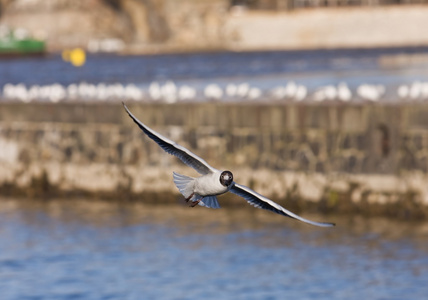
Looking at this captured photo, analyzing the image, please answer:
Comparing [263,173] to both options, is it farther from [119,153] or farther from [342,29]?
[342,29]

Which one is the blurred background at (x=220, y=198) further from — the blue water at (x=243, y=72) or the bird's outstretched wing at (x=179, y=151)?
the blue water at (x=243, y=72)

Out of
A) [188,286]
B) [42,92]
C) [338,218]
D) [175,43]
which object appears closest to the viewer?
[188,286]

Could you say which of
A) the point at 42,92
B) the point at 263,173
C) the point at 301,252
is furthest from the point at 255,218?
the point at 42,92

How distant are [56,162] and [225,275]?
10920 mm

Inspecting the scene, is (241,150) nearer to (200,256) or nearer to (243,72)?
(200,256)

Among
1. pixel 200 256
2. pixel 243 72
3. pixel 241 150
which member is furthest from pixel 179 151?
pixel 243 72

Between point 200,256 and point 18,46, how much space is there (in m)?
146

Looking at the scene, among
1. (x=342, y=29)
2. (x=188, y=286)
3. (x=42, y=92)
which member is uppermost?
(x=342, y=29)

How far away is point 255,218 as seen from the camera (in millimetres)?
29422

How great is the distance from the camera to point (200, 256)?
25453 millimetres

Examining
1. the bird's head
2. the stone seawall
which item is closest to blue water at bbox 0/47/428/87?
the stone seawall

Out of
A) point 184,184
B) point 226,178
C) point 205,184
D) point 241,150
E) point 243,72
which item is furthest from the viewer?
point 243,72

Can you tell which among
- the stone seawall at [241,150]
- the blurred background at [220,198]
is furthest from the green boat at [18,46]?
the stone seawall at [241,150]

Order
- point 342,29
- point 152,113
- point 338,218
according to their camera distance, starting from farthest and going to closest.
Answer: point 342,29
point 152,113
point 338,218
